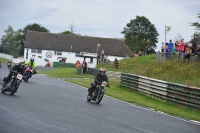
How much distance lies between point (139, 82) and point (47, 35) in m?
84.3

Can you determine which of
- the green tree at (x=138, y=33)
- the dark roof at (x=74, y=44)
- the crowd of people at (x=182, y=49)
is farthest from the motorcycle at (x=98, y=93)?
the green tree at (x=138, y=33)

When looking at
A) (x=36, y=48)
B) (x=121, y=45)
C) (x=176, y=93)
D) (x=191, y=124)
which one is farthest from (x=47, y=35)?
(x=191, y=124)

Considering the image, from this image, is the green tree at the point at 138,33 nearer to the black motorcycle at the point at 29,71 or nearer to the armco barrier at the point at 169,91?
the black motorcycle at the point at 29,71

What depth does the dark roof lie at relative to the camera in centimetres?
10950

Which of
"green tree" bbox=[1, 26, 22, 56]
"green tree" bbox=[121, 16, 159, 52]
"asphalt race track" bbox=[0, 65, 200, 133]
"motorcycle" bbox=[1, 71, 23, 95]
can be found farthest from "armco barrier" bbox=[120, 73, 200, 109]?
"green tree" bbox=[1, 26, 22, 56]

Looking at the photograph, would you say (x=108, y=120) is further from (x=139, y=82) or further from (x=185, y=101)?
(x=139, y=82)

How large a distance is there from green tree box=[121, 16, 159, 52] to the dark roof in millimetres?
4290

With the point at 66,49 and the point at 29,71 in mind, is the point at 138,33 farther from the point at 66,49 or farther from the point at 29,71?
the point at 29,71

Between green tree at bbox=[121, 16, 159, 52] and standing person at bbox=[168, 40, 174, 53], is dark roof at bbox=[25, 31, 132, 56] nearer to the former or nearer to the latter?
green tree at bbox=[121, 16, 159, 52]

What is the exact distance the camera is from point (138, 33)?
115m

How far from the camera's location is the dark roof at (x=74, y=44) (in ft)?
359

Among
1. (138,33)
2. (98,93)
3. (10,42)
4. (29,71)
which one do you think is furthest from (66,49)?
(98,93)

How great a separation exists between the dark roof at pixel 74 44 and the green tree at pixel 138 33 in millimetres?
4290

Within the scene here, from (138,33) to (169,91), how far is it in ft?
298
